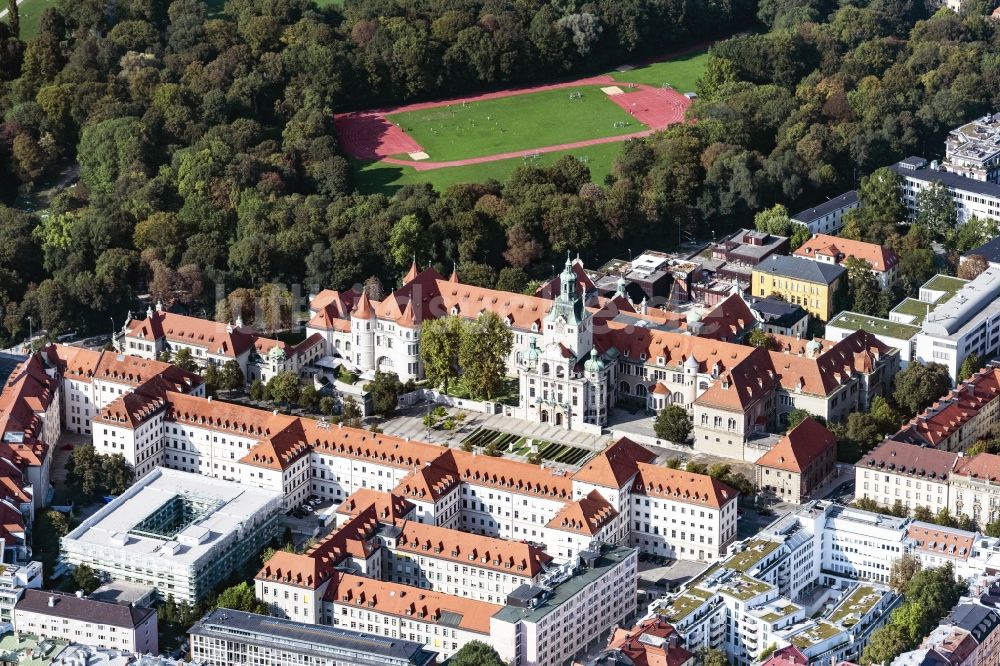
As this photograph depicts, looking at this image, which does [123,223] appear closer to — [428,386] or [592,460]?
[428,386]

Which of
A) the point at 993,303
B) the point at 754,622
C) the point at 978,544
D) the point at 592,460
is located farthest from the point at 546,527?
the point at 993,303

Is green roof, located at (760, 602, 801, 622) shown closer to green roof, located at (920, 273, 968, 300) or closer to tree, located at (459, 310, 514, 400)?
tree, located at (459, 310, 514, 400)

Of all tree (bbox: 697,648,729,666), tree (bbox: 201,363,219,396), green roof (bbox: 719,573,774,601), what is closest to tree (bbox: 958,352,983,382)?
green roof (bbox: 719,573,774,601)

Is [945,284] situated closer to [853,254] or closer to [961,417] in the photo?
[853,254]

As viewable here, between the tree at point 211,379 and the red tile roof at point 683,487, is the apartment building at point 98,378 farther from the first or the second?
the red tile roof at point 683,487

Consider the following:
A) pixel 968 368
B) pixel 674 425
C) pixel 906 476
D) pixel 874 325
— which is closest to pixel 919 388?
pixel 968 368
